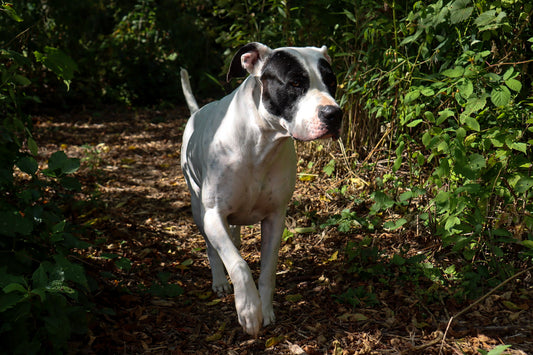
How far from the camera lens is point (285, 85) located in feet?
9.21

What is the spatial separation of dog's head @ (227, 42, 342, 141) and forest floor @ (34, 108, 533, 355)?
1093mm

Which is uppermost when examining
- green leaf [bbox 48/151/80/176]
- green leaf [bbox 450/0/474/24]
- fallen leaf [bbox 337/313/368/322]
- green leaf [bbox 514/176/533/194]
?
green leaf [bbox 450/0/474/24]

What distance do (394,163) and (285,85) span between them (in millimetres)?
1311

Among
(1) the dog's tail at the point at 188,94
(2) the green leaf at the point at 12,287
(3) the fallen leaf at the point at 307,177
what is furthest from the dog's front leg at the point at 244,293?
(3) the fallen leaf at the point at 307,177

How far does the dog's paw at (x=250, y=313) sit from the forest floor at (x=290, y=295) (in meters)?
0.20

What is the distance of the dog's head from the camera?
2672mm

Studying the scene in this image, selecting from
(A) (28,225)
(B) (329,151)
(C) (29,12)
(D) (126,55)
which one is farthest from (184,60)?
(A) (28,225)

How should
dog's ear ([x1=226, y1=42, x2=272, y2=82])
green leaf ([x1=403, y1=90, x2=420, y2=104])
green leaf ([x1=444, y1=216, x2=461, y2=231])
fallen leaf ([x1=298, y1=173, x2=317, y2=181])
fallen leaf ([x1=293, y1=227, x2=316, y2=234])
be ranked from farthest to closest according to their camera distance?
fallen leaf ([x1=298, y1=173, x2=317, y2=181]) < fallen leaf ([x1=293, y1=227, x2=316, y2=234]) < green leaf ([x1=403, y1=90, x2=420, y2=104]) < green leaf ([x1=444, y1=216, x2=461, y2=231]) < dog's ear ([x1=226, y1=42, x2=272, y2=82])

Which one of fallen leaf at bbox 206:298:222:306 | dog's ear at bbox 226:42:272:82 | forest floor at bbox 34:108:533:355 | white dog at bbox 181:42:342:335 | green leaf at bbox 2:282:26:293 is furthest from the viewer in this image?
fallen leaf at bbox 206:298:222:306

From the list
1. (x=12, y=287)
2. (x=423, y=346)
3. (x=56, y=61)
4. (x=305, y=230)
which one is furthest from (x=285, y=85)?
(x=305, y=230)

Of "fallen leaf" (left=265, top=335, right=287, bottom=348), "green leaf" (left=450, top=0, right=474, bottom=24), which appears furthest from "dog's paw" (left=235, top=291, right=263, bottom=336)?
"green leaf" (left=450, top=0, right=474, bottom=24)

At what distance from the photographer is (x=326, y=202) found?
15.6 ft

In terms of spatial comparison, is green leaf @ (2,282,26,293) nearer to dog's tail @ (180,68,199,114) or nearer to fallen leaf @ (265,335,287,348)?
fallen leaf @ (265,335,287,348)

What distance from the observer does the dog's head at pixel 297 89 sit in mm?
2672
